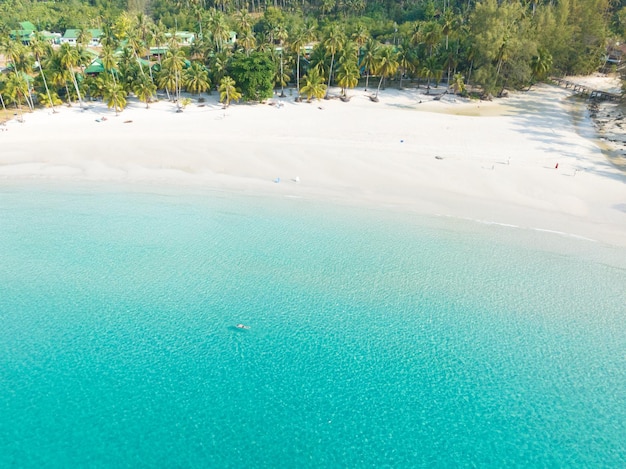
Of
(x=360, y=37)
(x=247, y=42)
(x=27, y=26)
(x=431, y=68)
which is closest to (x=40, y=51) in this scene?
(x=247, y=42)

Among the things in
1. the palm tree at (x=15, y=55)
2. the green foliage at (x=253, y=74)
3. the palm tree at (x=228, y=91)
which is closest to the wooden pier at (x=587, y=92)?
the green foliage at (x=253, y=74)

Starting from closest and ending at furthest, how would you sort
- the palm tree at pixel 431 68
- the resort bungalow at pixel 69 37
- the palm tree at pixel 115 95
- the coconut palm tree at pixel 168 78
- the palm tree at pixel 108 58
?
the palm tree at pixel 108 58 < the palm tree at pixel 115 95 < the coconut palm tree at pixel 168 78 < the palm tree at pixel 431 68 < the resort bungalow at pixel 69 37

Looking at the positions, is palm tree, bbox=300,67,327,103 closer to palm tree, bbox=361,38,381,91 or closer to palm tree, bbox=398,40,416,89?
palm tree, bbox=361,38,381,91

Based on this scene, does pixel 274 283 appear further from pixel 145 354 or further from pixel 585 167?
pixel 585 167

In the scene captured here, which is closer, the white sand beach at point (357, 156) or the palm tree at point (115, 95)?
the white sand beach at point (357, 156)

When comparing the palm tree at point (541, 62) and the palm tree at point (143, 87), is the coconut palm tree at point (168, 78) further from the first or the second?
the palm tree at point (541, 62)

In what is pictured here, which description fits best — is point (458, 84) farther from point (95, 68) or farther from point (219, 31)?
point (95, 68)
